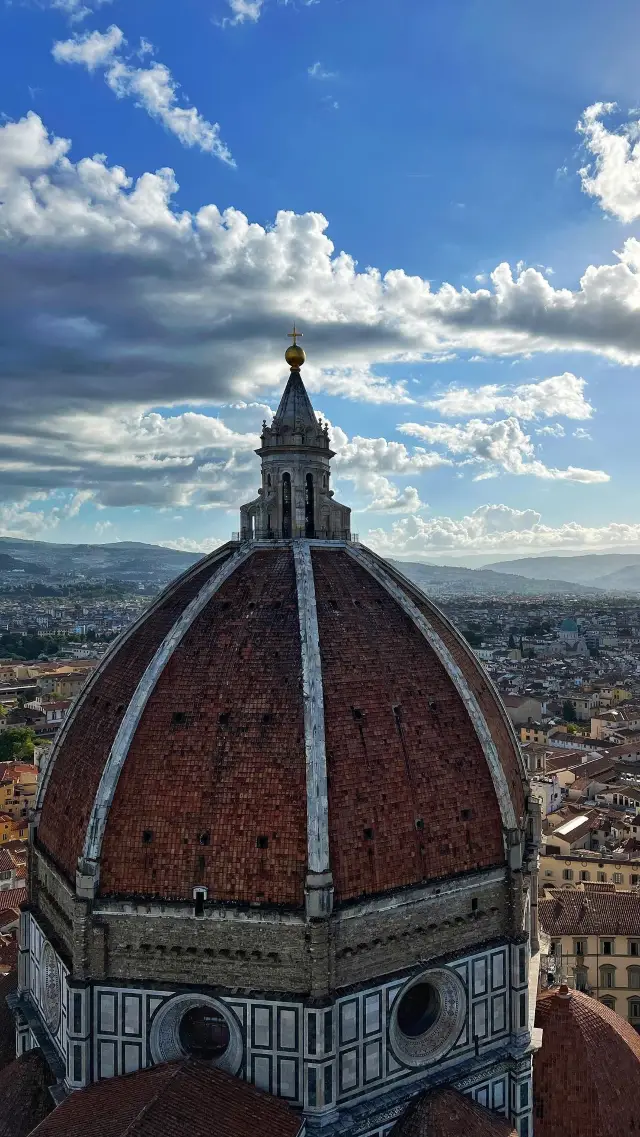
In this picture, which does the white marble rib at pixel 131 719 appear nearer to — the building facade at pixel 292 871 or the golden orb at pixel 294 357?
the building facade at pixel 292 871

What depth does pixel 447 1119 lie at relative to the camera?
1605 cm

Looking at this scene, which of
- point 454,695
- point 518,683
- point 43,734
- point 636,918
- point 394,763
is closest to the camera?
point 394,763

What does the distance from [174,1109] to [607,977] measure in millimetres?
26491

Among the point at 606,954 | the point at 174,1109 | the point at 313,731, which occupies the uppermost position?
the point at 313,731

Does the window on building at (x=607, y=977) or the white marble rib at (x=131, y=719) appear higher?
the white marble rib at (x=131, y=719)

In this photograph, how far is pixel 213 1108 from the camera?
14719mm

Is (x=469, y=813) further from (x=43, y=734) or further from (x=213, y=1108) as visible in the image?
(x=43, y=734)

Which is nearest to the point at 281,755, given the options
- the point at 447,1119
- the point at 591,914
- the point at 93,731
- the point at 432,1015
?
the point at 93,731

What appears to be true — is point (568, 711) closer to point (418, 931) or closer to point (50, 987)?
point (418, 931)

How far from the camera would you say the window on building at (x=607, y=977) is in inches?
1378

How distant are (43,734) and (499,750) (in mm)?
71429

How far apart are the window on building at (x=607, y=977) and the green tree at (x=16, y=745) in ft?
169

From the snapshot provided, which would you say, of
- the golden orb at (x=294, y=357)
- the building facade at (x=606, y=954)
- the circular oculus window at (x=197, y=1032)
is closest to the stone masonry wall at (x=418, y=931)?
the circular oculus window at (x=197, y=1032)

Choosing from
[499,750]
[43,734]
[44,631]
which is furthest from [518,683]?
[44,631]
